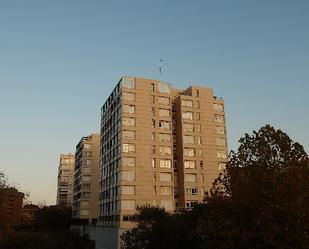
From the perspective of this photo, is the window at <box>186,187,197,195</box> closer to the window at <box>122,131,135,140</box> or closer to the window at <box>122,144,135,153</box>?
the window at <box>122,144,135,153</box>

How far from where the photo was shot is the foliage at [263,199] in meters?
21.3

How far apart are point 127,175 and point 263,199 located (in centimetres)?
5524

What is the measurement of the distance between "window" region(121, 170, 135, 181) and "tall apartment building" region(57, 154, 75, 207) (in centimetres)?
10824

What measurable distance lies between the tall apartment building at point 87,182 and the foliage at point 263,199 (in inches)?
3662

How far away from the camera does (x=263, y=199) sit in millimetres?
22156

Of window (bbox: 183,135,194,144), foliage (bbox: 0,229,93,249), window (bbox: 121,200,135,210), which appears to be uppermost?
window (bbox: 183,135,194,144)

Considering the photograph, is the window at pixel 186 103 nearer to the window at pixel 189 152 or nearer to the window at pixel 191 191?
the window at pixel 189 152

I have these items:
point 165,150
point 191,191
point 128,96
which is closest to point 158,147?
point 165,150

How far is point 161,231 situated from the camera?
130 feet

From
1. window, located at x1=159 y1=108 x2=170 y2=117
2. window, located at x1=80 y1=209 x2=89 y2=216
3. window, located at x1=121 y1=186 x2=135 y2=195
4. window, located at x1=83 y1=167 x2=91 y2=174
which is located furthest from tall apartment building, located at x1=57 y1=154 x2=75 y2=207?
window, located at x1=121 y1=186 x2=135 y2=195

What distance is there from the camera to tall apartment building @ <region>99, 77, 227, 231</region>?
251ft

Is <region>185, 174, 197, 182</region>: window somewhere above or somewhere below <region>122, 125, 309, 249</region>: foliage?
above

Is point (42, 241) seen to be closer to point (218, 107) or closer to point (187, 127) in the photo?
point (187, 127)

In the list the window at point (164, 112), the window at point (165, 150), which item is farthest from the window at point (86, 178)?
the window at point (164, 112)
